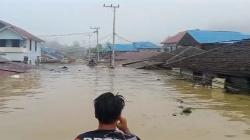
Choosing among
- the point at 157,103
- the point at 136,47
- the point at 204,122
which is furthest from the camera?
the point at 136,47

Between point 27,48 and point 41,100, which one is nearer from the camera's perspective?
point 41,100

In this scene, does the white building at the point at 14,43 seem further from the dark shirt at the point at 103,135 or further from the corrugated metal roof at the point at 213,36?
the dark shirt at the point at 103,135

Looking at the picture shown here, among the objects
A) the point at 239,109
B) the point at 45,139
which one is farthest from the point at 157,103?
the point at 45,139

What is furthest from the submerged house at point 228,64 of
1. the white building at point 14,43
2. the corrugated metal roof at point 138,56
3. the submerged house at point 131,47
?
the submerged house at point 131,47

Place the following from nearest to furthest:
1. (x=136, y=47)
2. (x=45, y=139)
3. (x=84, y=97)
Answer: (x=45, y=139) < (x=84, y=97) < (x=136, y=47)

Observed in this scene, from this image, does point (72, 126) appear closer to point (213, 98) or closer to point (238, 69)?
point (213, 98)

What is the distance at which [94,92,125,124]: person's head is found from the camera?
3.19 meters

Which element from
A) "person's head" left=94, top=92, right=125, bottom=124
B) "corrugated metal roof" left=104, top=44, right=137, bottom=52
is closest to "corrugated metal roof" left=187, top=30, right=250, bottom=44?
"corrugated metal roof" left=104, top=44, right=137, bottom=52

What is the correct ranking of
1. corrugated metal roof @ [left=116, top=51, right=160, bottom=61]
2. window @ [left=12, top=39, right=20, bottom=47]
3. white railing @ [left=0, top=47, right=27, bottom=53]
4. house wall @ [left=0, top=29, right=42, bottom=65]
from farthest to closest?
corrugated metal roof @ [left=116, top=51, right=160, bottom=61] → window @ [left=12, top=39, right=20, bottom=47] → white railing @ [left=0, top=47, right=27, bottom=53] → house wall @ [left=0, top=29, right=42, bottom=65]

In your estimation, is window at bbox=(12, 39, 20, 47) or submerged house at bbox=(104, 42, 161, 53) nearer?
window at bbox=(12, 39, 20, 47)

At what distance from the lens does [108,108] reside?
318 cm

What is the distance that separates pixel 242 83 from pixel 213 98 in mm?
2968

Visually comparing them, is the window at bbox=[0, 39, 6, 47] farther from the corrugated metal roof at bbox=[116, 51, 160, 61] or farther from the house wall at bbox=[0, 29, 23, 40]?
the corrugated metal roof at bbox=[116, 51, 160, 61]

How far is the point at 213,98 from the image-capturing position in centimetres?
1942
